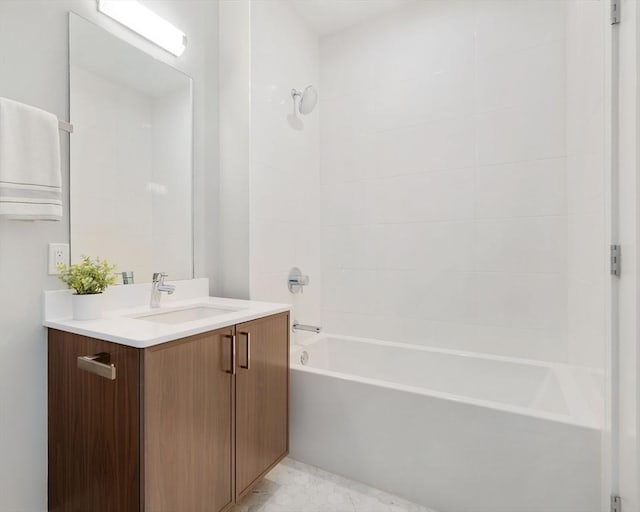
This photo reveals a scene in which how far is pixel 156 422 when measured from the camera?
987mm

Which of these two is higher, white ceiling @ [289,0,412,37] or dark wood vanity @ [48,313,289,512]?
white ceiling @ [289,0,412,37]

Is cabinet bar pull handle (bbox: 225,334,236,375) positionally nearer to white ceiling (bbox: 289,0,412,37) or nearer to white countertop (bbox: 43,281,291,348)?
white countertop (bbox: 43,281,291,348)

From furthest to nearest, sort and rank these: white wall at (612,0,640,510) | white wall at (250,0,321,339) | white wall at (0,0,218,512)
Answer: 1. white wall at (250,0,321,339)
2. white wall at (0,0,218,512)
3. white wall at (612,0,640,510)

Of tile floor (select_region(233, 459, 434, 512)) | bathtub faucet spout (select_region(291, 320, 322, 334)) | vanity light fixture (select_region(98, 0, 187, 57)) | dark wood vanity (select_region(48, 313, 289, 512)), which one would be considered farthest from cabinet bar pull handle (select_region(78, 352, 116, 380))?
vanity light fixture (select_region(98, 0, 187, 57))

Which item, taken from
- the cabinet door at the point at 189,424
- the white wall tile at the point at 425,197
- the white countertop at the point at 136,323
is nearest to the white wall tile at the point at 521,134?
the white wall tile at the point at 425,197

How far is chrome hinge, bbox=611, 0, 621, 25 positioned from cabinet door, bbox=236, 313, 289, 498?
1.55 metres

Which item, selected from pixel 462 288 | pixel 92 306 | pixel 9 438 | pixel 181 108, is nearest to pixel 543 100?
pixel 462 288

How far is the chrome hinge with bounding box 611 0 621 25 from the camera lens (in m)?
1.00

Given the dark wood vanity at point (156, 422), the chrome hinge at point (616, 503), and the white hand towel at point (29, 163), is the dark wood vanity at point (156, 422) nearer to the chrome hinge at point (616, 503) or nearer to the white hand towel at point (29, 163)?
the white hand towel at point (29, 163)

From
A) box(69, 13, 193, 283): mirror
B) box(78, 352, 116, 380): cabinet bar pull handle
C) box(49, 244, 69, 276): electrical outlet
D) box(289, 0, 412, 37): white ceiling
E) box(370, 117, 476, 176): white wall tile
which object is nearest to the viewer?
box(78, 352, 116, 380): cabinet bar pull handle

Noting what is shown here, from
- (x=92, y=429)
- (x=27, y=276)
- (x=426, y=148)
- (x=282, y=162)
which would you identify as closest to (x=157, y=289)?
(x=27, y=276)

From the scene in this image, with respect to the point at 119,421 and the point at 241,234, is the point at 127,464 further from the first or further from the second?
the point at 241,234

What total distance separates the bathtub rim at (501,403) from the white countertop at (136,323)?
0.54 meters

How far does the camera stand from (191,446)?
3.62ft
